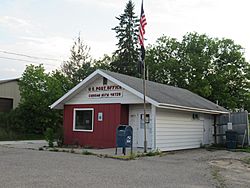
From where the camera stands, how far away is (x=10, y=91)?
3434 centimetres

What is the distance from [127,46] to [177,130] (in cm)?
2629

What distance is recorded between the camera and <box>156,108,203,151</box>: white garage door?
58.0 feet

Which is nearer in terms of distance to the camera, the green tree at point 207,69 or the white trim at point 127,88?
the white trim at point 127,88

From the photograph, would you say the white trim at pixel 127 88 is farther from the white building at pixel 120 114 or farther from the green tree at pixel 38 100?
the green tree at pixel 38 100

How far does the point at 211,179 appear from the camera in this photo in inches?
380

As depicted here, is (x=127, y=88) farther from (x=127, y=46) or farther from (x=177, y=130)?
(x=127, y=46)

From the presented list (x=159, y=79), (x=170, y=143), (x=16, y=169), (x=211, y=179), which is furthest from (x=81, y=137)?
(x=159, y=79)

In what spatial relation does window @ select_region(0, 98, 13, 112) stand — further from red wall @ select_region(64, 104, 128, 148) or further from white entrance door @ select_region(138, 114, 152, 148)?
white entrance door @ select_region(138, 114, 152, 148)

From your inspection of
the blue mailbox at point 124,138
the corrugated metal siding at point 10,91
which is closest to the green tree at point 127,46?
the corrugated metal siding at point 10,91

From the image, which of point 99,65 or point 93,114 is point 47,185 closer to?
point 93,114

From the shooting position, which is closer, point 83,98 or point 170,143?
point 170,143

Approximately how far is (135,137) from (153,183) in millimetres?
10252

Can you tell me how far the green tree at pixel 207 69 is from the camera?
38.6m

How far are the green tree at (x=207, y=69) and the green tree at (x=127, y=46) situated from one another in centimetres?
216
